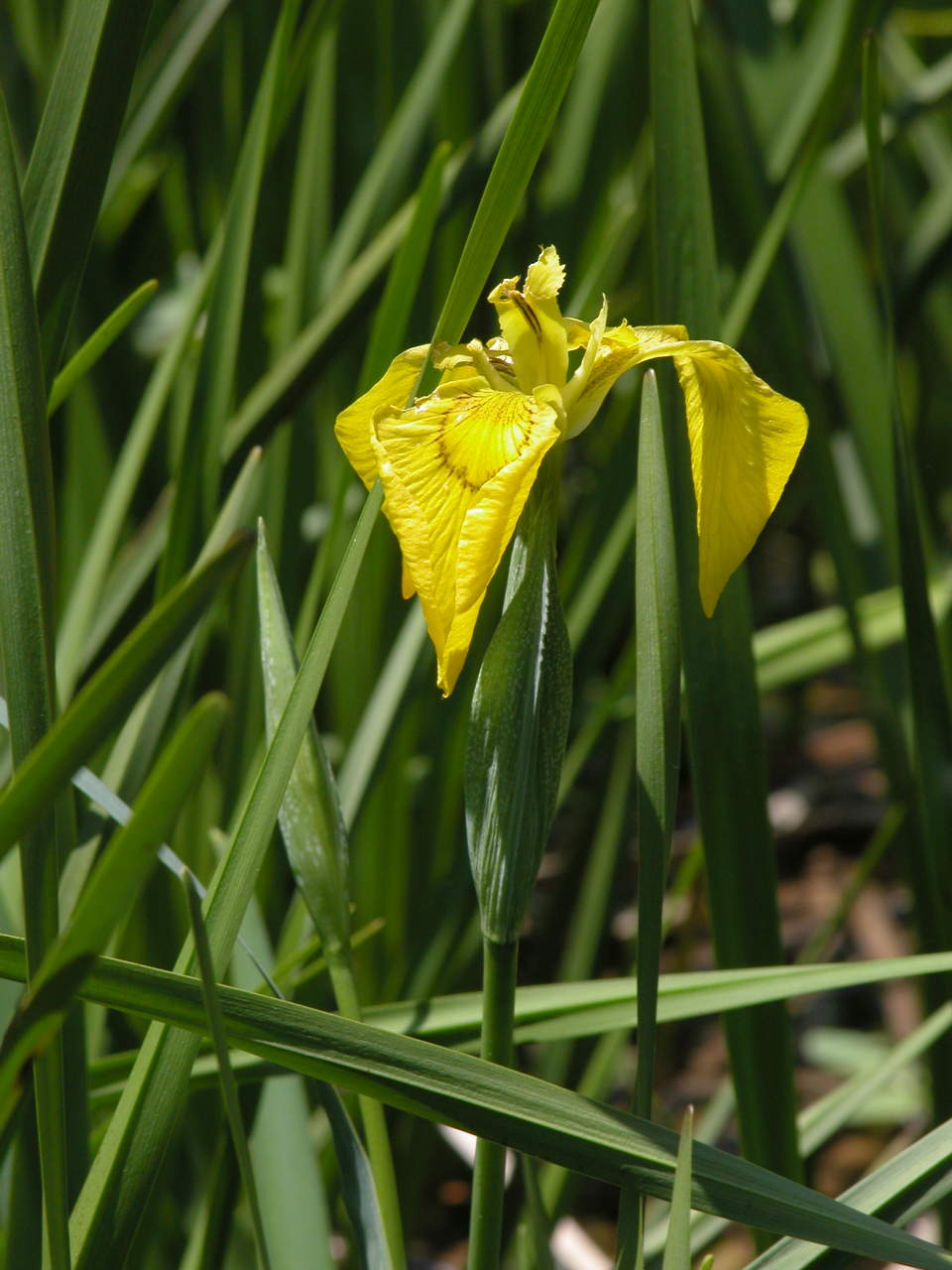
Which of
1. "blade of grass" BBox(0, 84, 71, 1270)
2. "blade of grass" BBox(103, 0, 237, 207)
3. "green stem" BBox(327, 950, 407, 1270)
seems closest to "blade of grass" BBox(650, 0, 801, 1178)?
"green stem" BBox(327, 950, 407, 1270)

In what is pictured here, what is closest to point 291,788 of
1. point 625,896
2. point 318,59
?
point 318,59

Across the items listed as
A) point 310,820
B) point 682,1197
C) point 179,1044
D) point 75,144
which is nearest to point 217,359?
point 75,144

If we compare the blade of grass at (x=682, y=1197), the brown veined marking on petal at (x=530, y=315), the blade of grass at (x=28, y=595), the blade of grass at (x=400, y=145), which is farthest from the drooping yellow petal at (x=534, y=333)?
the blade of grass at (x=400, y=145)

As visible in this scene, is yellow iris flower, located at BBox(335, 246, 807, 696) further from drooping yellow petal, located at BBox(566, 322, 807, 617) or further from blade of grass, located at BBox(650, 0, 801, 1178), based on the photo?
blade of grass, located at BBox(650, 0, 801, 1178)

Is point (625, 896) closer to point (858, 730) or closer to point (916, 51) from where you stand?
point (858, 730)

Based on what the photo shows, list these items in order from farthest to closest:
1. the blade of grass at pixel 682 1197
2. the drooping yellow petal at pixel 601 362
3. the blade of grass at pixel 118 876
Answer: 1. the drooping yellow petal at pixel 601 362
2. the blade of grass at pixel 682 1197
3. the blade of grass at pixel 118 876

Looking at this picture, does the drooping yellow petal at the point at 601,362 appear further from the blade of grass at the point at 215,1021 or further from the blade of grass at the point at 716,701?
the blade of grass at the point at 215,1021
